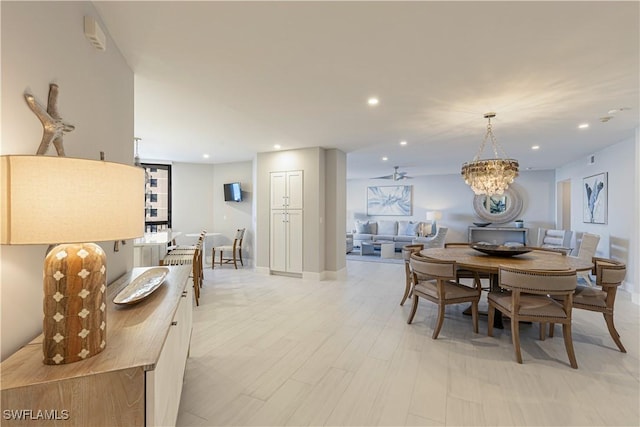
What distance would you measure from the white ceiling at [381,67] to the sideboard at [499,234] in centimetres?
434

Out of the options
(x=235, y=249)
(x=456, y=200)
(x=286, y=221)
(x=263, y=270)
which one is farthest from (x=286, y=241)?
(x=456, y=200)

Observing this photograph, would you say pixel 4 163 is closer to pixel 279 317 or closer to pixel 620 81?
pixel 279 317

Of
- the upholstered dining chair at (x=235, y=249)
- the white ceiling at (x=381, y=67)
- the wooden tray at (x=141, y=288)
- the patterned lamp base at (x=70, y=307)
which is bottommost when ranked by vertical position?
the upholstered dining chair at (x=235, y=249)

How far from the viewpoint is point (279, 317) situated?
3.45m

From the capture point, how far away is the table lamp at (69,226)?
844 millimetres

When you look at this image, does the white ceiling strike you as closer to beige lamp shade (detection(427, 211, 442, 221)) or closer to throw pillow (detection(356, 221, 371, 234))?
beige lamp shade (detection(427, 211, 442, 221))

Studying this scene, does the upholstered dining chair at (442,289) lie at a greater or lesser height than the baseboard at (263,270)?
greater

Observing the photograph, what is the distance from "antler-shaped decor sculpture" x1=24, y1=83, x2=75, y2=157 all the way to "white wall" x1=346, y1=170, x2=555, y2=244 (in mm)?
9519

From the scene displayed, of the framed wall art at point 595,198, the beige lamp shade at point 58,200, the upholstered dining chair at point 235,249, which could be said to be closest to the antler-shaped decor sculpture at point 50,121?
the beige lamp shade at point 58,200

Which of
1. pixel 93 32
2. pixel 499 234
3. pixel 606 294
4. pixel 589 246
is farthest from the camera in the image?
pixel 499 234

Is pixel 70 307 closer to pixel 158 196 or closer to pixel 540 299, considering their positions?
pixel 540 299

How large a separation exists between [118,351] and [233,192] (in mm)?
6365

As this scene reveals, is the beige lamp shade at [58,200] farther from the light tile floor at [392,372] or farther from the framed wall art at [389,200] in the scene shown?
the framed wall art at [389,200]

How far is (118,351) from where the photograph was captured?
100cm
